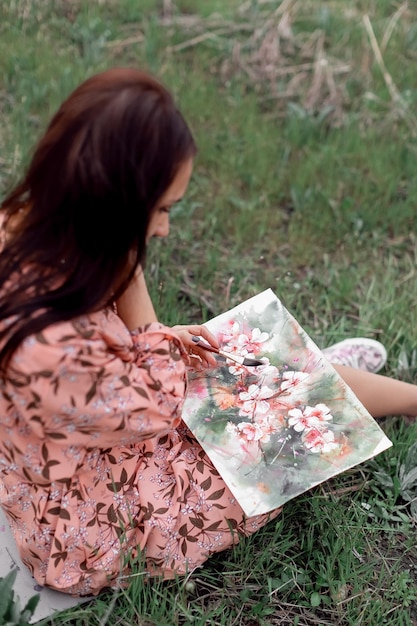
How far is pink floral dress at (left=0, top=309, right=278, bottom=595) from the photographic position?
1272 millimetres

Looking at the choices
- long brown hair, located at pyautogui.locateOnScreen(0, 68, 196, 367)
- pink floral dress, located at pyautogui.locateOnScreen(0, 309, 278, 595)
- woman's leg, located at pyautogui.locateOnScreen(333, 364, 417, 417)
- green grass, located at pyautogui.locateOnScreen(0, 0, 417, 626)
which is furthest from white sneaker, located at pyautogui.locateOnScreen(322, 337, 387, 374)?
long brown hair, located at pyautogui.locateOnScreen(0, 68, 196, 367)

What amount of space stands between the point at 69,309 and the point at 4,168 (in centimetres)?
169

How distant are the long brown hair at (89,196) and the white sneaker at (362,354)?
3.34ft

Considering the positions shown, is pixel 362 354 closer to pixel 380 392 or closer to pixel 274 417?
pixel 380 392

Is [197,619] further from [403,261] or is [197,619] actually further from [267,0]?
[267,0]

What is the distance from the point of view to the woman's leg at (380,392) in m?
1.88

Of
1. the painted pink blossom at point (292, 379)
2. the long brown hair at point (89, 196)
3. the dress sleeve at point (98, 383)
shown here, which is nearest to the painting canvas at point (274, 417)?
the painted pink blossom at point (292, 379)

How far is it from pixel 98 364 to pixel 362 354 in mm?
1103

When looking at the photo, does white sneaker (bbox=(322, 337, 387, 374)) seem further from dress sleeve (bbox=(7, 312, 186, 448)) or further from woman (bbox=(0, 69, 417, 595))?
dress sleeve (bbox=(7, 312, 186, 448))

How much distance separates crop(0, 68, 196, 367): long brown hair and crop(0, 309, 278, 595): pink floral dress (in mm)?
63

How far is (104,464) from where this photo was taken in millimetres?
1505

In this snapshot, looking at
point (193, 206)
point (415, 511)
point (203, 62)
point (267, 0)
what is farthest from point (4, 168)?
point (415, 511)

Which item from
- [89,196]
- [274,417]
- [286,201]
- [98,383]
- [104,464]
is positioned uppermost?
[89,196]

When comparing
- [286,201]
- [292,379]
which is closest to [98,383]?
[292,379]
